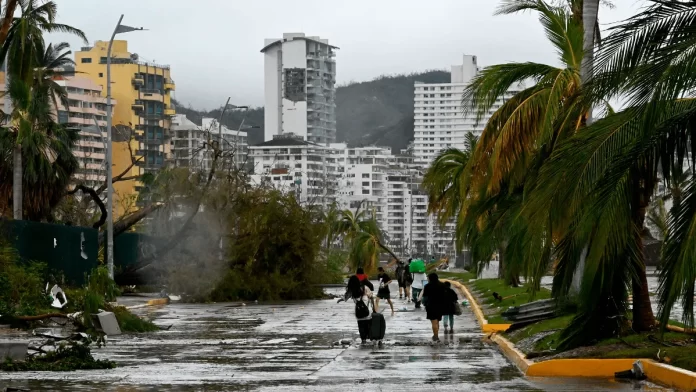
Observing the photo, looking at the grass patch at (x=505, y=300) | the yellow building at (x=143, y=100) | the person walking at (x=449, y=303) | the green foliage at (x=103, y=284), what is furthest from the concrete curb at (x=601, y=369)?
the yellow building at (x=143, y=100)

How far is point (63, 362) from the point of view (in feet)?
67.0

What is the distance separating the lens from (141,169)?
170 m

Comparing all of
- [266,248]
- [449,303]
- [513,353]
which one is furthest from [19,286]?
[266,248]

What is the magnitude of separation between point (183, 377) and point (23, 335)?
34.7 ft

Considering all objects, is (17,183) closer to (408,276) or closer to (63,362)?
(408,276)

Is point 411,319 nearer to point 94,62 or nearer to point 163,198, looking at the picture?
point 163,198

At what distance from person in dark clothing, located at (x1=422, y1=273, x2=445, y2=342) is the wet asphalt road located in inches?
16.1

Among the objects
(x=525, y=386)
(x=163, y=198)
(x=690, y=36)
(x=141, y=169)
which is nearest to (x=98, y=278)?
(x=163, y=198)

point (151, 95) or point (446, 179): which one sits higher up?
point (151, 95)

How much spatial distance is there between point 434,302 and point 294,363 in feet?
23.7

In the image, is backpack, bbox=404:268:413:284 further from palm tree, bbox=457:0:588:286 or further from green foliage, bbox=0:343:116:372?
green foliage, bbox=0:343:116:372

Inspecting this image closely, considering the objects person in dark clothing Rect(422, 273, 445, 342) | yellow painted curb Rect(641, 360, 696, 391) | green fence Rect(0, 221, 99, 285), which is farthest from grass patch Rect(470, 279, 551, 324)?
green fence Rect(0, 221, 99, 285)

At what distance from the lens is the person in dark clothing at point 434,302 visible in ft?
91.2

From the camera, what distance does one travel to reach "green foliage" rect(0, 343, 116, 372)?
20125 millimetres
